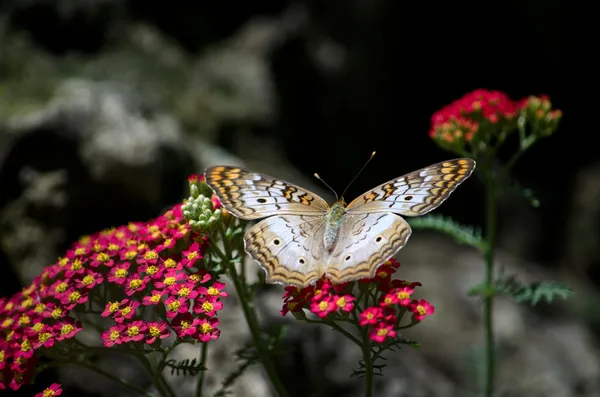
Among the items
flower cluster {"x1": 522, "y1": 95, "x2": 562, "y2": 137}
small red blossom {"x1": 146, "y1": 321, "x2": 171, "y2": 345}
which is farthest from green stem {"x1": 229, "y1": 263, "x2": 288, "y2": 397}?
flower cluster {"x1": 522, "y1": 95, "x2": 562, "y2": 137}

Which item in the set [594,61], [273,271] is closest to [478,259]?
[594,61]

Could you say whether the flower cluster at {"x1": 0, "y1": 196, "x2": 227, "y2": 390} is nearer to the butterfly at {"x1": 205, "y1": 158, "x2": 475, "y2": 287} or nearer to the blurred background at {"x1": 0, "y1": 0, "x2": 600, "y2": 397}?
the butterfly at {"x1": 205, "y1": 158, "x2": 475, "y2": 287}

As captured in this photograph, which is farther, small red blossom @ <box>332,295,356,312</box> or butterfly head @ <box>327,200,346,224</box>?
butterfly head @ <box>327,200,346,224</box>

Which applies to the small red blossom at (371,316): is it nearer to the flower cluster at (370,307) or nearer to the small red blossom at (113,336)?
the flower cluster at (370,307)

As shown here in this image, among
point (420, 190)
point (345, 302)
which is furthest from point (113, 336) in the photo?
point (420, 190)

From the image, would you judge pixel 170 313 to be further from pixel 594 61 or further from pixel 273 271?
pixel 594 61

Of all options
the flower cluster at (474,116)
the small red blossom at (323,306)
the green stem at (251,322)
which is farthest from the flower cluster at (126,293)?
the flower cluster at (474,116)
